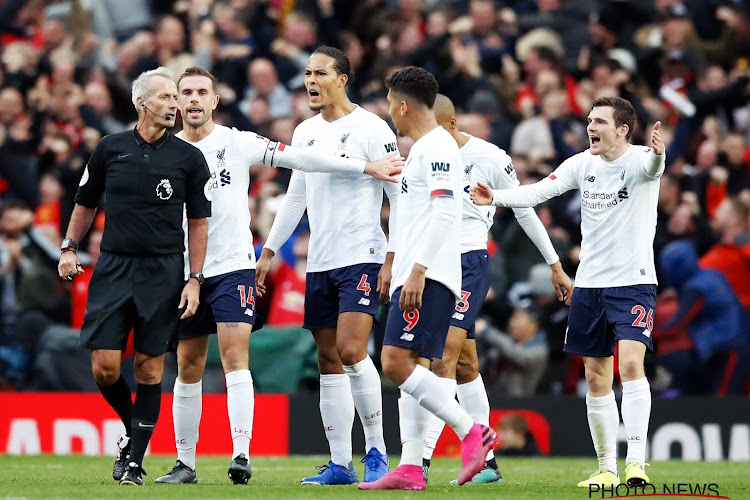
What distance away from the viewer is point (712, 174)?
1530cm

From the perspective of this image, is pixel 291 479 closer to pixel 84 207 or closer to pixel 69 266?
pixel 69 266

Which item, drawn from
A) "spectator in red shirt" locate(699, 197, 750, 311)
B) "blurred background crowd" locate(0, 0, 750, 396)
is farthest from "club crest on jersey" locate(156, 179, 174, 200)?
"spectator in red shirt" locate(699, 197, 750, 311)

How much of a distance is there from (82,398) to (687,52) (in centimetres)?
893

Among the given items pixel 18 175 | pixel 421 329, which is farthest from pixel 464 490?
pixel 18 175

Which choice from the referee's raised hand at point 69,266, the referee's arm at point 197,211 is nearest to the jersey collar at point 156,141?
the referee's arm at point 197,211

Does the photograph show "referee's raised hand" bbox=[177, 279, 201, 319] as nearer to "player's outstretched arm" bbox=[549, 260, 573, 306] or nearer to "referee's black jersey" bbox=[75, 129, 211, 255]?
"referee's black jersey" bbox=[75, 129, 211, 255]

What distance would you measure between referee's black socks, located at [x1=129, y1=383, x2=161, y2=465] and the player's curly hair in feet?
8.41

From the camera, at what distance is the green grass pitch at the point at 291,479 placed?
7.76 m

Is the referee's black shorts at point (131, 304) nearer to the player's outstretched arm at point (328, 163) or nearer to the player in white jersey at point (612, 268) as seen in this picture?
the player's outstretched arm at point (328, 163)

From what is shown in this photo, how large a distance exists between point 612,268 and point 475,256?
1.12 m

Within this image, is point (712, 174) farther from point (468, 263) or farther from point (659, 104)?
point (468, 263)

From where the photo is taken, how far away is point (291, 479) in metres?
9.67

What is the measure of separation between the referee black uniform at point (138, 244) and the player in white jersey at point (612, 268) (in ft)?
7.34

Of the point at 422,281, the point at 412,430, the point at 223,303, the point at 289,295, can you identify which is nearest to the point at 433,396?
the point at 412,430
